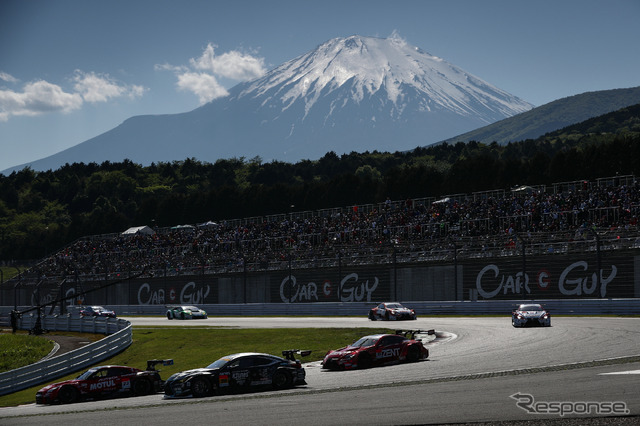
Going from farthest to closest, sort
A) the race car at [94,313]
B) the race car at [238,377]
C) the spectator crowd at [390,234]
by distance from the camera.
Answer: the race car at [94,313]
the spectator crowd at [390,234]
the race car at [238,377]

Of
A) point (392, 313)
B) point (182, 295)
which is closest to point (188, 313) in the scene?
point (182, 295)

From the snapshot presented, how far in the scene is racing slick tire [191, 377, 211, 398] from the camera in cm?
2092

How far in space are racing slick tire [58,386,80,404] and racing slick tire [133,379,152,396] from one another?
1.70 meters

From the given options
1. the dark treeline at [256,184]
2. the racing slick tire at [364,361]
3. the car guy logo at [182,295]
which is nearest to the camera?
the racing slick tire at [364,361]

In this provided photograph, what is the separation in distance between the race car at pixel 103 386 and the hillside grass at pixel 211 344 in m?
3.67

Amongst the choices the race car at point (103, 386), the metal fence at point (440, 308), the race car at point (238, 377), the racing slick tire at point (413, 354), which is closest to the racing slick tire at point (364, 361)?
the racing slick tire at point (413, 354)

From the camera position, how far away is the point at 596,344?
978 inches

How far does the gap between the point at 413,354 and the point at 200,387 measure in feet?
22.9

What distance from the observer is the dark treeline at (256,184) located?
93812 mm

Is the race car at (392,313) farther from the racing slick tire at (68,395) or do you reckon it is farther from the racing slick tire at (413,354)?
the racing slick tire at (68,395)

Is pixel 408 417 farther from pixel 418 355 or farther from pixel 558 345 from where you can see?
pixel 558 345

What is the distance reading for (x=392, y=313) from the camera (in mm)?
42844

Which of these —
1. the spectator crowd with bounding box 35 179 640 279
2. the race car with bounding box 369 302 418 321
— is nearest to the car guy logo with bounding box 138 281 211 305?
the spectator crowd with bounding box 35 179 640 279

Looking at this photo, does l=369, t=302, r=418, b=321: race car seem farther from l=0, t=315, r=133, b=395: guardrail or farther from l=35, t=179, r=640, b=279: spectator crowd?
l=0, t=315, r=133, b=395: guardrail
